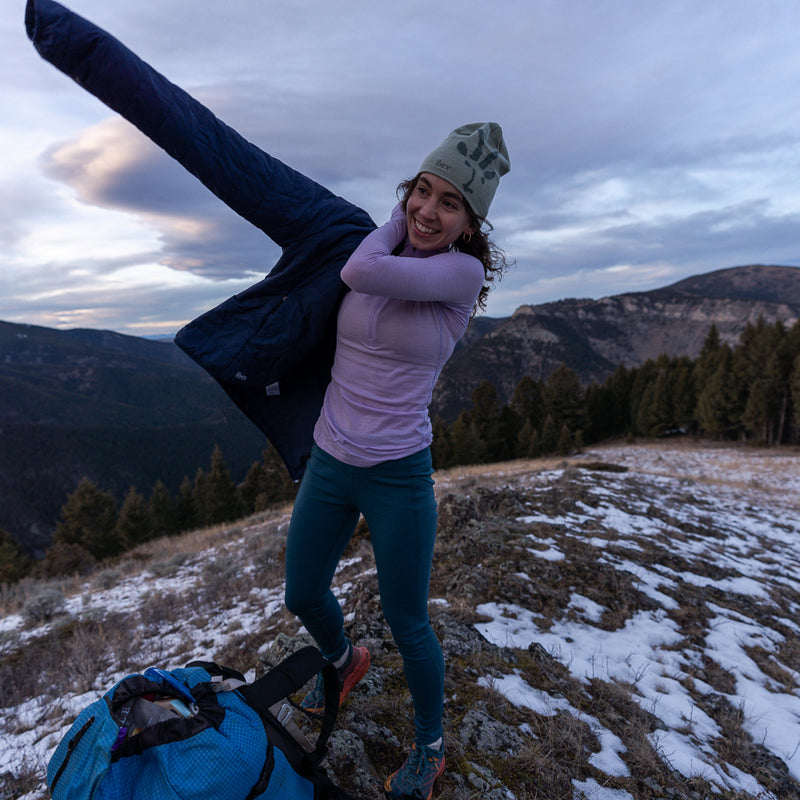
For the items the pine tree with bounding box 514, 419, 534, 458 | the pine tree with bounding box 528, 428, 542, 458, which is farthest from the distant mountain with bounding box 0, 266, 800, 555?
the pine tree with bounding box 528, 428, 542, 458

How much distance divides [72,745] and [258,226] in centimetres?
186

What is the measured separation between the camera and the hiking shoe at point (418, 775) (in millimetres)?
1990

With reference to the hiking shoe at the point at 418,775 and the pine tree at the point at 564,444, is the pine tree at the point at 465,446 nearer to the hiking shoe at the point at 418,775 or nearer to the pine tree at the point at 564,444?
the pine tree at the point at 564,444

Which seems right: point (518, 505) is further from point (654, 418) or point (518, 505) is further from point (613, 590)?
point (654, 418)

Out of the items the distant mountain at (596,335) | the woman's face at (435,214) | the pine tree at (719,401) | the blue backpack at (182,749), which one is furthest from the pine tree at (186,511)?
the distant mountain at (596,335)

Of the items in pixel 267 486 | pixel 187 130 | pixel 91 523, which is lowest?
pixel 91 523

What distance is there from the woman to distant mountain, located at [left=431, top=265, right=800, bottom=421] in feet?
392

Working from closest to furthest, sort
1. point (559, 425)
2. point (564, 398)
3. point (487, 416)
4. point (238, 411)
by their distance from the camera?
point (487, 416)
point (559, 425)
point (564, 398)
point (238, 411)

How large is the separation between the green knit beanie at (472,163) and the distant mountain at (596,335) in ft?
393

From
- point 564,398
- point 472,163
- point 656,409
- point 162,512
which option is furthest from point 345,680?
point 656,409

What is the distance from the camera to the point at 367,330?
1.81 meters

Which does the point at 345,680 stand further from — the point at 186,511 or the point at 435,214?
the point at 186,511

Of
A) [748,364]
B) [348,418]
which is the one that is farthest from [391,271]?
[748,364]

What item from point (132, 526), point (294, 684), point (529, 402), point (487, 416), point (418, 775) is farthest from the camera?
point (529, 402)
